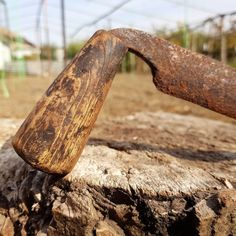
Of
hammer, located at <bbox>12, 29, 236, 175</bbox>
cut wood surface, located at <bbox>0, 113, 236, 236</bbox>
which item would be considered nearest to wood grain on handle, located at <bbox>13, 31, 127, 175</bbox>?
hammer, located at <bbox>12, 29, 236, 175</bbox>

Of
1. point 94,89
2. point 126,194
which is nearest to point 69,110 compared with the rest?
point 94,89

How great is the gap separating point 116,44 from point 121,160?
0.51 m

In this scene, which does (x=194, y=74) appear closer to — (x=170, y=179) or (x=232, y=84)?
(x=232, y=84)

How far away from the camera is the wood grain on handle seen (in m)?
1.15

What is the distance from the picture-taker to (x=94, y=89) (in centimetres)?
119

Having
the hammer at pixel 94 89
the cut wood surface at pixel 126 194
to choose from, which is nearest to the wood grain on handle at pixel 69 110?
the hammer at pixel 94 89

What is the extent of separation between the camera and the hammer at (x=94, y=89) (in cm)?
115

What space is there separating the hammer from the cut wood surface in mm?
147

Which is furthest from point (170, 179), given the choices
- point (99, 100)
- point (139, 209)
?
point (99, 100)

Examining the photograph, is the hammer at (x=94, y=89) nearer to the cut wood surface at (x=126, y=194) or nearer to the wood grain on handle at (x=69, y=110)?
the wood grain on handle at (x=69, y=110)

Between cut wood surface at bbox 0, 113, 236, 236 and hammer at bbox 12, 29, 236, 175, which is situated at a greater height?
hammer at bbox 12, 29, 236, 175

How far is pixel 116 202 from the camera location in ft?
4.12

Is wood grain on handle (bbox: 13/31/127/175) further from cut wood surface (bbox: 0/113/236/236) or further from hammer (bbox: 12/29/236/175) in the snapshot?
cut wood surface (bbox: 0/113/236/236)

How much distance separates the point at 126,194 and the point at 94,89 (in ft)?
1.22
